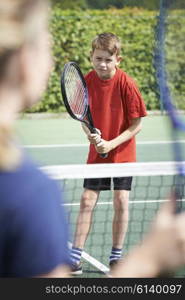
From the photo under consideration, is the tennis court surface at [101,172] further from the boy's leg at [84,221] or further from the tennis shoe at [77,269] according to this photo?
the boy's leg at [84,221]

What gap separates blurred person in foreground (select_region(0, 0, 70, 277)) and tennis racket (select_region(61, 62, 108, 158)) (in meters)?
3.10

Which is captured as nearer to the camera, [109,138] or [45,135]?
[109,138]

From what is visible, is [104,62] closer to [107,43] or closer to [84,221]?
[107,43]

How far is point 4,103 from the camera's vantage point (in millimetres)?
1188

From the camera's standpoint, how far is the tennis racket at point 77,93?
14.3 ft

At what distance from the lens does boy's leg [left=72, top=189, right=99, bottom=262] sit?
4348 mm

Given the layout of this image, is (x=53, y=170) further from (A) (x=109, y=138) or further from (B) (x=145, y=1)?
(B) (x=145, y=1)

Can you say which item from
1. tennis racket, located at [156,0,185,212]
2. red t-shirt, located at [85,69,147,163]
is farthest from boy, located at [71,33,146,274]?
tennis racket, located at [156,0,185,212]

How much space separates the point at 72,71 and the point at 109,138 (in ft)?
1.55

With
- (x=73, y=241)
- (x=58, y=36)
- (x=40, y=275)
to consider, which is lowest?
(x=73, y=241)

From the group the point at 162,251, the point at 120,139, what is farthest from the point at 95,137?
the point at 162,251

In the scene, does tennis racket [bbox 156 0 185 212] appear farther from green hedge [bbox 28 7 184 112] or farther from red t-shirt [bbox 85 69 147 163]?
green hedge [bbox 28 7 184 112]

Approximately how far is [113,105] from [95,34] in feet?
28.9

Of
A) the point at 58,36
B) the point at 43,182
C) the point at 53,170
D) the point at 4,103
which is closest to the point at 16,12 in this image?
the point at 4,103
